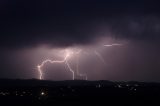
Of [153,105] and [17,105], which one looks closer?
[153,105]

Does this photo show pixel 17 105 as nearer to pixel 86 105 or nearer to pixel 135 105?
pixel 86 105

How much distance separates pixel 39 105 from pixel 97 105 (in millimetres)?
11307

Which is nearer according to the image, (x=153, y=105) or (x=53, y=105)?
(x=153, y=105)

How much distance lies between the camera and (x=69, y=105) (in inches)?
2347

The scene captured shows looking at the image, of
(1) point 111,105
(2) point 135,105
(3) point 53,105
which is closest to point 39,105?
(3) point 53,105

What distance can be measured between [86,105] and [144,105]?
425 inches

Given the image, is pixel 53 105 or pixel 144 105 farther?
pixel 53 105

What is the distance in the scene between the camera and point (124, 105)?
57406 mm

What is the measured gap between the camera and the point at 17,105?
2432 inches

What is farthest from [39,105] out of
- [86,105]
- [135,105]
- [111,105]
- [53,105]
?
[135,105]

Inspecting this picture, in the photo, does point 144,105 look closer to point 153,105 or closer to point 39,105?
point 153,105

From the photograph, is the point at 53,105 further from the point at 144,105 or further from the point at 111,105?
the point at 144,105

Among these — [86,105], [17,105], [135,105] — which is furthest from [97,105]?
[17,105]

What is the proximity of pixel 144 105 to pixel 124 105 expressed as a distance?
365cm
